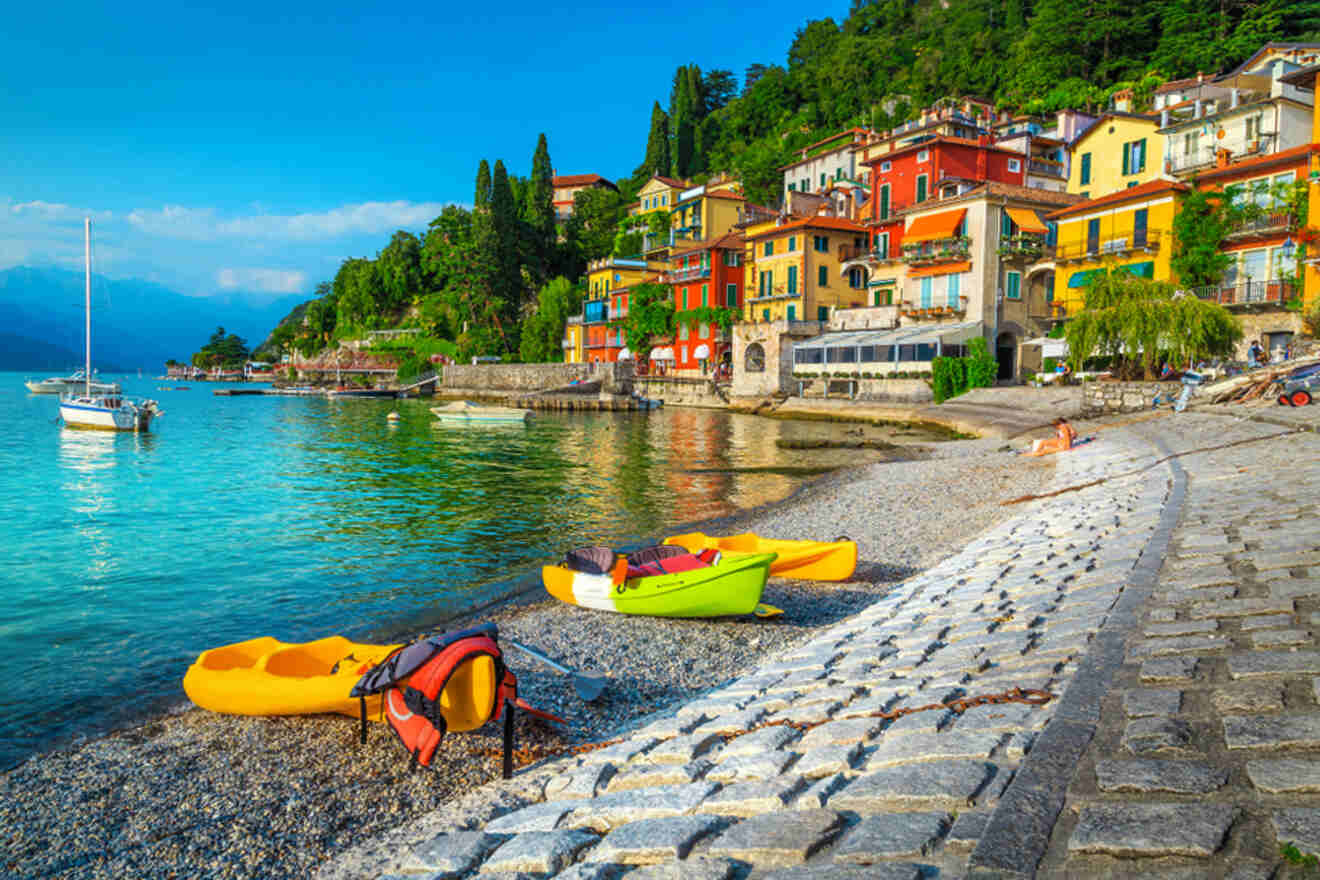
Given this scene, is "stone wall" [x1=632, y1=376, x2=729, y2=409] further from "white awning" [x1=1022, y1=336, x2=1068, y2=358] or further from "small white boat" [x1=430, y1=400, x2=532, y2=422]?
"white awning" [x1=1022, y1=336, x2=1068, y2=358]

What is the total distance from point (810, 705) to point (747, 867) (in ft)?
7.84

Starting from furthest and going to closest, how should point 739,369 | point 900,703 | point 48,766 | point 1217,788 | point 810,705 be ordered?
point 739,369
point 48,766
point 810,705
point 900,703
point 1217,788

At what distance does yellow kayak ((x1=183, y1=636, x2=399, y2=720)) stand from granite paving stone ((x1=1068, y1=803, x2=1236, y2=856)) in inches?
230

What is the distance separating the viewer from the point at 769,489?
21.7 metres

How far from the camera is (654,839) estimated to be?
12.3 feet

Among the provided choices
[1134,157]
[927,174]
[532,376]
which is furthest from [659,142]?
[1134,157]

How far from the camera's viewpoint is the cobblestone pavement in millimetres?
2881

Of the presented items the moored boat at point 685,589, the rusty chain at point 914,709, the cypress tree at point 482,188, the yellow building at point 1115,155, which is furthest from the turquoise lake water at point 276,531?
the cypress tree at point 482,188

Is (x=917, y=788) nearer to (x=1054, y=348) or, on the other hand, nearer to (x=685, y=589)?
(x=685, y=589)

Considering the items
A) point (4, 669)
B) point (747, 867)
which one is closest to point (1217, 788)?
point (747, 867)

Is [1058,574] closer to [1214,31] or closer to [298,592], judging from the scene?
[298,592]

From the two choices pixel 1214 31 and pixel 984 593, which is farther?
pixel 1214 31

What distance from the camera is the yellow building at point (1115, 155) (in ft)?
133

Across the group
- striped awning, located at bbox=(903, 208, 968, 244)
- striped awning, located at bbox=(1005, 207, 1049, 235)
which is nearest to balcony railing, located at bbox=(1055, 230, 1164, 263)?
striped awning, located at bbox=(1005, 207, 1049, 235)
